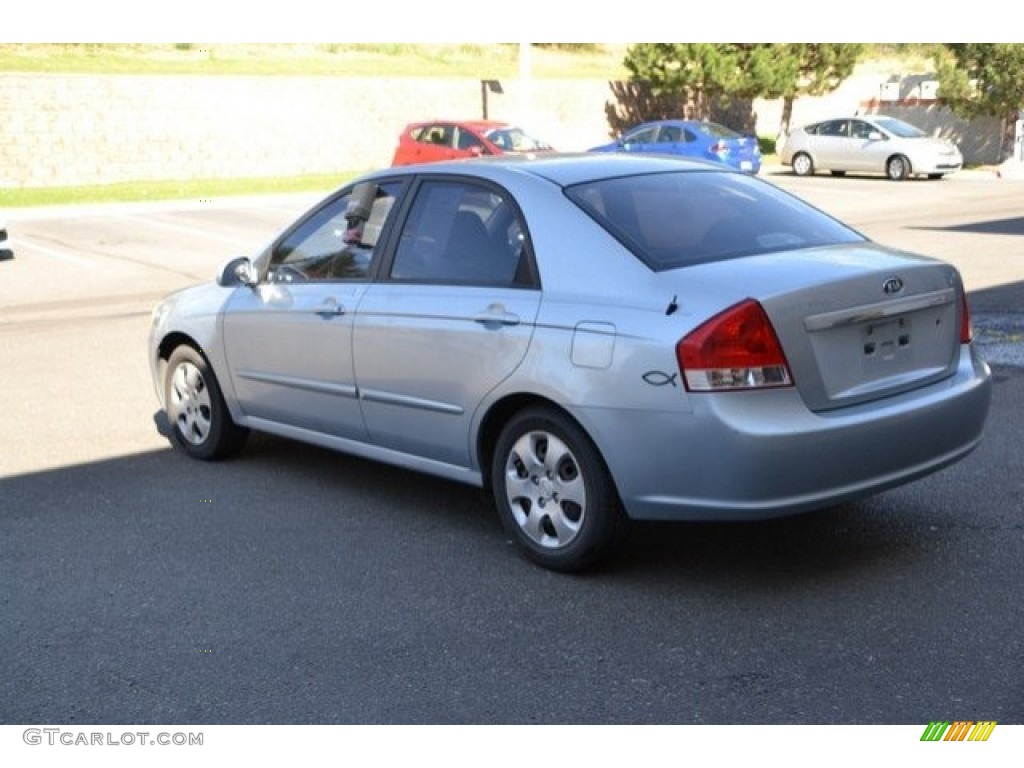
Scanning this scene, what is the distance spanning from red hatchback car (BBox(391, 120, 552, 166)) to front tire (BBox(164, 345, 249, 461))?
789 inches

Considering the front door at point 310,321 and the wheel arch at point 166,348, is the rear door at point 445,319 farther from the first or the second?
the wheel arch at point 166,348

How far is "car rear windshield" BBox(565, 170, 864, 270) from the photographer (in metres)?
5.31

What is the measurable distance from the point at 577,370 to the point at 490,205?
1.04 meters

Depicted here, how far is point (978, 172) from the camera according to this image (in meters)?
33.1

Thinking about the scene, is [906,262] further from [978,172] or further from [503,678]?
[978,172]

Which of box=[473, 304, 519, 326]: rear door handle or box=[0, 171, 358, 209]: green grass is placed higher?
box=[473, 304, 519, 326]: rear door handle

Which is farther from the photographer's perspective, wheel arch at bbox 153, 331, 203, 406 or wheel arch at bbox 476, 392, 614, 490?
wheel arch at bbox 153, 331, 203, 406

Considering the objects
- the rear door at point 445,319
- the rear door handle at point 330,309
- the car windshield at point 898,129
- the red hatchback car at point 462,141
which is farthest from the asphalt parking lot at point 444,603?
the car windshield at point 898,129

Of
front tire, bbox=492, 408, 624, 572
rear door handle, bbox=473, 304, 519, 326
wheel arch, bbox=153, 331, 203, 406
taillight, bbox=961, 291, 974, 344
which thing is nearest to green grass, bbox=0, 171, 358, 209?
wheel arch, bbox=153, 331, 203, 406

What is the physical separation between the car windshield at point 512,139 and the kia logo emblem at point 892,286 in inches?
890

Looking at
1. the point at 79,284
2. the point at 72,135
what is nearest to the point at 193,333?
the point at 79,284

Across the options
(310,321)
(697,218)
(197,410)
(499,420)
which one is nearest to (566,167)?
(697,218)

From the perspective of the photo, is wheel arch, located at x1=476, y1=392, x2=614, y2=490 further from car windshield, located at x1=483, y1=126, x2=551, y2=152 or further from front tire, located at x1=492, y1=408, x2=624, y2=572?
car windshield, located at x1=483, y1=126, x2=551, y2=152

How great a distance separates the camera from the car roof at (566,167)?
5.77 meters
